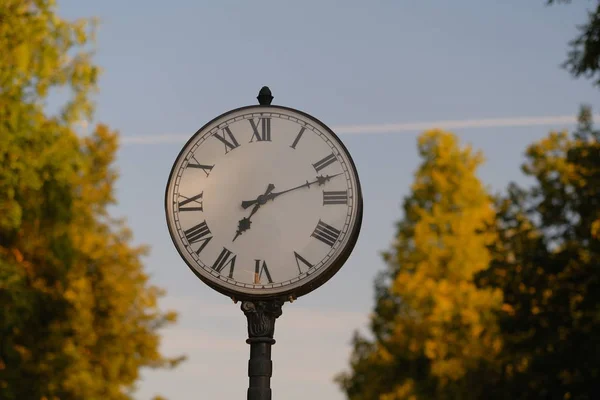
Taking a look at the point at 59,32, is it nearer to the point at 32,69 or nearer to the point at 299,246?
the point at 32,69

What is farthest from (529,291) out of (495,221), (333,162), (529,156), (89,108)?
(333,162)

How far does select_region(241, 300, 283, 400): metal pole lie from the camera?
5.23 metres

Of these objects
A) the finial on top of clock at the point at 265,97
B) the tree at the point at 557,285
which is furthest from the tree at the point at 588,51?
the finial on top of clock at the point at 265,97

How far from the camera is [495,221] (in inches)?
1030

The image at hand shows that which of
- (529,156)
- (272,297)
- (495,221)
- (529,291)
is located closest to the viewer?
(272,297)

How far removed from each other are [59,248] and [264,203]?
16.3 meters

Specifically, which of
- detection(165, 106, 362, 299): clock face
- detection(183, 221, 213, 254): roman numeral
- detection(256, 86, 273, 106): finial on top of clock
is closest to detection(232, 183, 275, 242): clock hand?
detection(165, 106, 362, 299): clock face

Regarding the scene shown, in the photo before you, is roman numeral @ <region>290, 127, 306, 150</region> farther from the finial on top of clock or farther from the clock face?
the finial on top of clock

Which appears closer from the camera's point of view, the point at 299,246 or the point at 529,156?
the point at 299,246

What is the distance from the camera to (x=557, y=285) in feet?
72.9

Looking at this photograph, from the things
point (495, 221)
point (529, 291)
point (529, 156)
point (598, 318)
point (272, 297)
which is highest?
point (529, 156)

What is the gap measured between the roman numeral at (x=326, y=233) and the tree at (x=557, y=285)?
15.5 meters

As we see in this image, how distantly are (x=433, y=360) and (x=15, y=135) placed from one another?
2106 centimetres

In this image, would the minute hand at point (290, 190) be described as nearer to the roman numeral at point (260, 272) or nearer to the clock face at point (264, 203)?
the clock face at point (264, 203)
